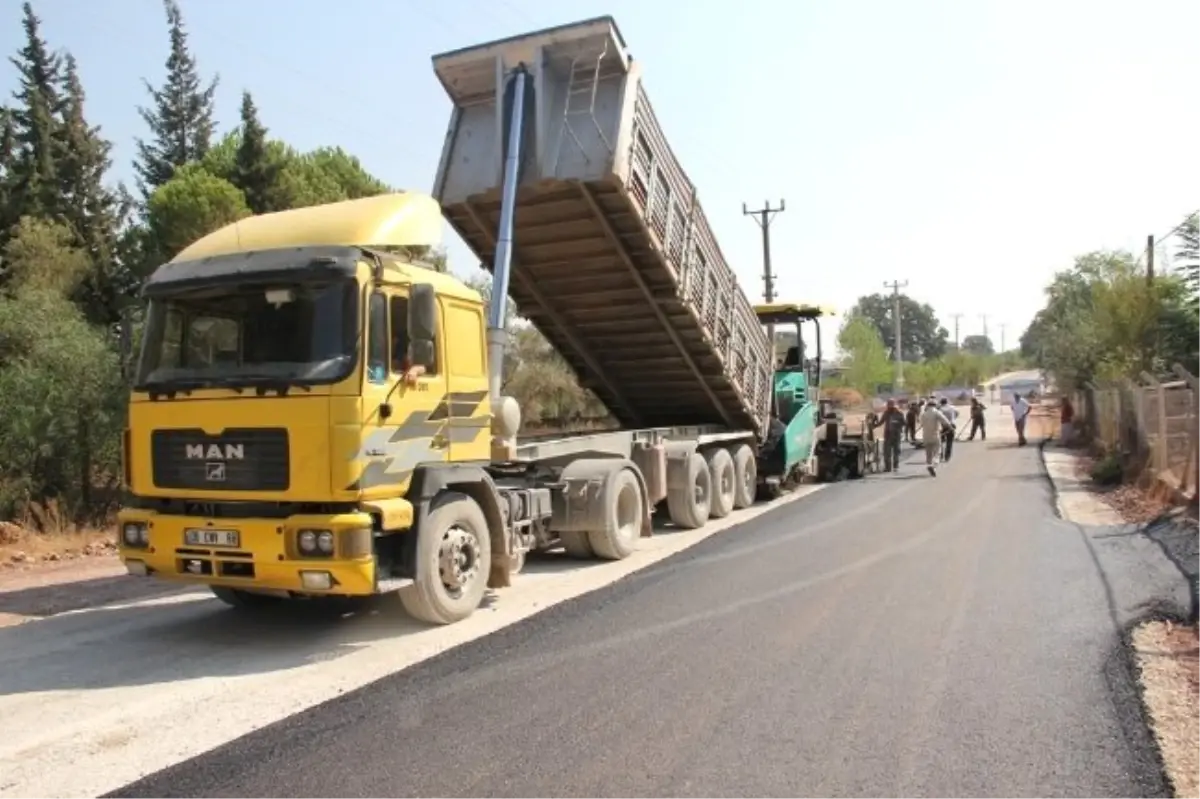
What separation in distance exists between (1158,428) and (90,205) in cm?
3356

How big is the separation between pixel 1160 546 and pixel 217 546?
8339 mm

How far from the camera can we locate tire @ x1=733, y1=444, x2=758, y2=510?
44.5ft

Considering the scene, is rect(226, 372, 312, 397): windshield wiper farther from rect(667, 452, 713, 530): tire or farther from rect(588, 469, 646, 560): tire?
rect(667, 452, 713, 530): tire

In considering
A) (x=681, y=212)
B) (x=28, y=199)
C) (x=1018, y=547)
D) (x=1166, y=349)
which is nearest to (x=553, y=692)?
(x=1018, y=547)

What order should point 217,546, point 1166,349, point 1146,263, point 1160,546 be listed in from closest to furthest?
point 217,546
point 1160,546
point 1166,349
point 1146,263

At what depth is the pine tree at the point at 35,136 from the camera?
3127cm

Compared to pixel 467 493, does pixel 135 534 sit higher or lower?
lower

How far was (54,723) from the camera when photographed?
16.2ft

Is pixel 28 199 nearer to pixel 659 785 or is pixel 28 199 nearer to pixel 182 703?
pixel 182 703

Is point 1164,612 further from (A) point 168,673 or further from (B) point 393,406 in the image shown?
(A) point 168,673

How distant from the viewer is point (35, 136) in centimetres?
3406

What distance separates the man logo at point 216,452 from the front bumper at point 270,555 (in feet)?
1.27

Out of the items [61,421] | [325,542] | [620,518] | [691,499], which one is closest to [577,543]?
[620,518]

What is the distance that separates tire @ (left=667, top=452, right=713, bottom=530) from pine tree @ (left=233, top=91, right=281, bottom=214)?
69.8 ft
